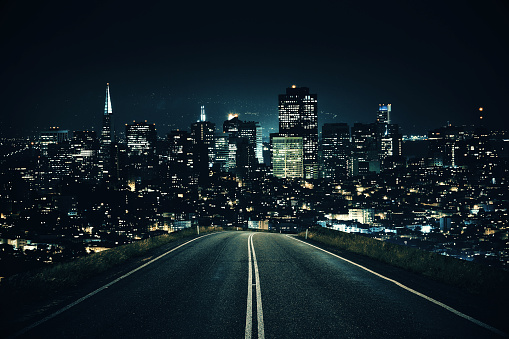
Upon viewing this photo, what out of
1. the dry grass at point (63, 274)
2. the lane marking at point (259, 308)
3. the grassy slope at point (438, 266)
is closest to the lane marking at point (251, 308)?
the lane marking at point (259, 308)

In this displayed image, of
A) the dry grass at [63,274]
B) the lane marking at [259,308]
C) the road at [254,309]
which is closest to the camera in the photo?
the lane marking at [259,308]

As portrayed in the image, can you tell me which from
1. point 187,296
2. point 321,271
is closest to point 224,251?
point 321,271

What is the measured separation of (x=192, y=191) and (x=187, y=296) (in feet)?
598

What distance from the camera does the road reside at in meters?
7.23

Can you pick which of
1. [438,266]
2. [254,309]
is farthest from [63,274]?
[438,266]

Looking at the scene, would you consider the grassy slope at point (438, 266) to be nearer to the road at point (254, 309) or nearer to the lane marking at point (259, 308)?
the road at point (254, 309)

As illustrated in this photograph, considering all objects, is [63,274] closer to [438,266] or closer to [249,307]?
[249,307]

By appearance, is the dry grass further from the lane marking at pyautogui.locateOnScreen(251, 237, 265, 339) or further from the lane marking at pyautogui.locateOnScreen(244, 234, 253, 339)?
the lane marking at pyautogui.locateOnScreen(251, 237, 265, 339)

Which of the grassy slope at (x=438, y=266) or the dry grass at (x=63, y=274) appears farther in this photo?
the grassy slope at (x=438, y=266)

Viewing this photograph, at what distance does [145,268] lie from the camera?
14078 mm

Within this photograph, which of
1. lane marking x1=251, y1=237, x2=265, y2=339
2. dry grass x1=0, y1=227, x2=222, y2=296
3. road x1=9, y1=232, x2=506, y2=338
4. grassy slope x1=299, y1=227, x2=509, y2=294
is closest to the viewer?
lane marking x1=251, y1=237, x2=265, y2=339

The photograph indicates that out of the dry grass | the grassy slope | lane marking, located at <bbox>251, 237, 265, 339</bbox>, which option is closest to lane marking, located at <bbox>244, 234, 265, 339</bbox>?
lane marking, located at <bbox>251, 237, 265, 339</bbox>

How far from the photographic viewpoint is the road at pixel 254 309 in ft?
23.7

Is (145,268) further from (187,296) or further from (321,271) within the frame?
(321,271)
